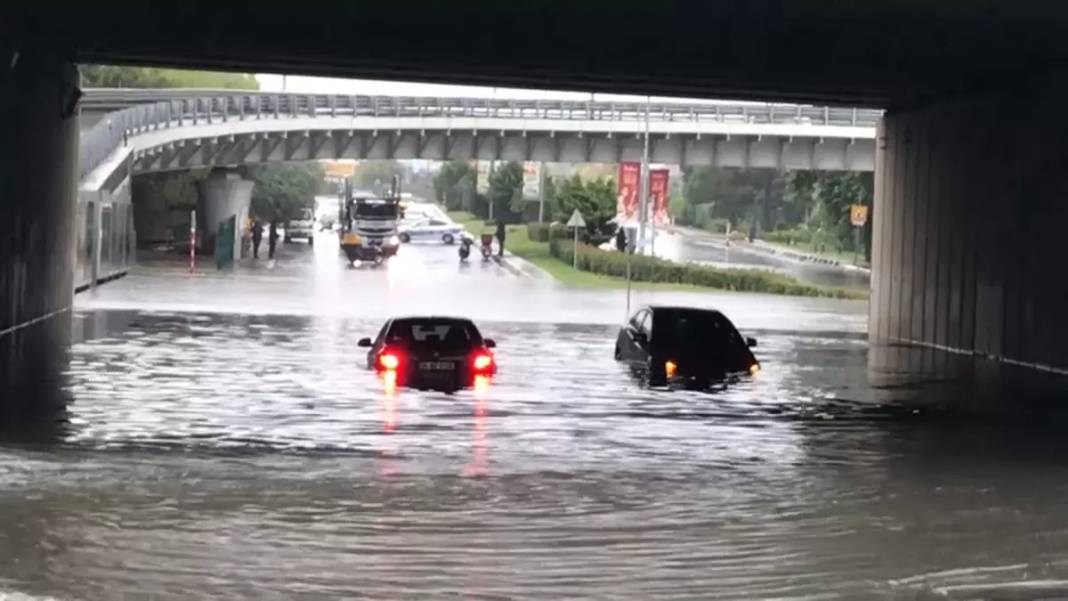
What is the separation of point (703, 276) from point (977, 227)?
4009 cm

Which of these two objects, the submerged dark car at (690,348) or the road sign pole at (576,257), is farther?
the road sign pole at (576,257)

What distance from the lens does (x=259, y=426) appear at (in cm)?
2048

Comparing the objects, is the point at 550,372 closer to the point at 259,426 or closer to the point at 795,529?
the point at 259,426

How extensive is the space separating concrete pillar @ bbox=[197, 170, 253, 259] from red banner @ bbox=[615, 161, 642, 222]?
2115 cm

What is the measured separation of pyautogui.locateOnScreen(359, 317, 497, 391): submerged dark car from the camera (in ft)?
86.1

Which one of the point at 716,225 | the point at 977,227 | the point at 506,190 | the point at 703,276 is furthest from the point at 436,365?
the point at 716,225

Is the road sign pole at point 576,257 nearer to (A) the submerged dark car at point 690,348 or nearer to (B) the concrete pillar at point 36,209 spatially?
(B) the concrete pillar at point 36,209

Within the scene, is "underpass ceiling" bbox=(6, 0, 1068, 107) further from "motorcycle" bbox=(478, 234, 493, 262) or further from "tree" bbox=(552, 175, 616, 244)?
"tree" bbox=(552, 175, 616, 244)

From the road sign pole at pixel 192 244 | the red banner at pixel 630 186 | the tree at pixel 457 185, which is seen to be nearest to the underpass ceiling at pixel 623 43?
the road sign pole at pixel 192 244

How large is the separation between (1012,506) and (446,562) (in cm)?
569

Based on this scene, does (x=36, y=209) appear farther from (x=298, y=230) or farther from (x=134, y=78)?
(x=298, y=230)

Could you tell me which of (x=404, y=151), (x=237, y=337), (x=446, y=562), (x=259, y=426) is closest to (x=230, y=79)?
(x=404, y=151)

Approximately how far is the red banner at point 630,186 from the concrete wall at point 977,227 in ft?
109

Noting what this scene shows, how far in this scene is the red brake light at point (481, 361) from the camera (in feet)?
86.7
